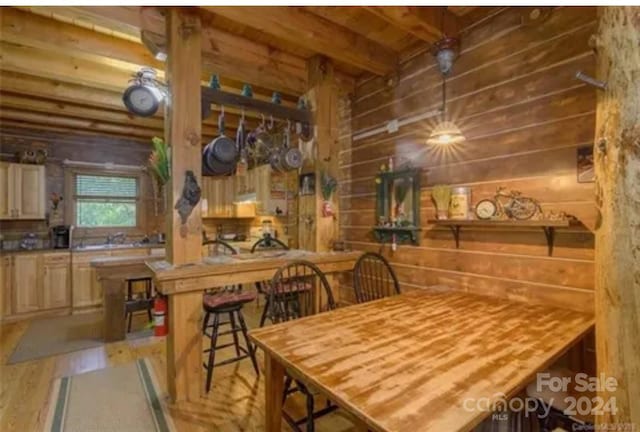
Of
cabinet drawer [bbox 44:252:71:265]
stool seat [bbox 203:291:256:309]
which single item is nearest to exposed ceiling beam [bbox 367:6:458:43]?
stool seat [bbox 203:291:256:309]

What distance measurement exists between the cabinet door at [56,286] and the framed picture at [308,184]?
3643mm

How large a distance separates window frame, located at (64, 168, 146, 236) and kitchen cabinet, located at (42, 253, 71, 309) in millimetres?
791

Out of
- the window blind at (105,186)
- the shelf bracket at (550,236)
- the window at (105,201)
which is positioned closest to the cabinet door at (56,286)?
the window at (105,201)

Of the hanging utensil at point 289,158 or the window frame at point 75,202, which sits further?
the window frame at point 75,202

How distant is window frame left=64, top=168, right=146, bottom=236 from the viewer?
16.5ft

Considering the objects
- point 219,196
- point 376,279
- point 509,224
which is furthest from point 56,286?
point 509,224

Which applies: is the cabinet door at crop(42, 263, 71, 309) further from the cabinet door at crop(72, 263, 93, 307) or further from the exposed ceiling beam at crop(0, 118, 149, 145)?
the exposed ceiling beam at crop(0, 118, 149, 145)

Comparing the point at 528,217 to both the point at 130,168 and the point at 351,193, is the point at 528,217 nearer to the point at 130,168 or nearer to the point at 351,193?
the point at 351,193

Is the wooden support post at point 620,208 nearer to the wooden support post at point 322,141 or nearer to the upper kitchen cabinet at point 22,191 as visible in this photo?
the wooden support post at point 322,141

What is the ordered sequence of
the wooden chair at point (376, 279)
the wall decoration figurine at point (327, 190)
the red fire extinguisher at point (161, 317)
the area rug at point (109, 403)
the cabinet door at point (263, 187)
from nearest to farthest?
the area rug at point (109, 403)
the red fire extinguisher at point (161, 317)
the wooden chair at point (376, 279)
the wall decoration figurine at point (327, 190)
the cabinet door at point (263, 187)

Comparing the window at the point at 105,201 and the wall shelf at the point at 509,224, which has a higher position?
the window at the point at 105,201

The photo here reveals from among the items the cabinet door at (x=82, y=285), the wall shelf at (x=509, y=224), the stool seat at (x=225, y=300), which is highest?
the wall shelf at (x=509, y=224)

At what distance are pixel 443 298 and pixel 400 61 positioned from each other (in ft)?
6.77

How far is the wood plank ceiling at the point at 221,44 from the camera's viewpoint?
2.22 m
